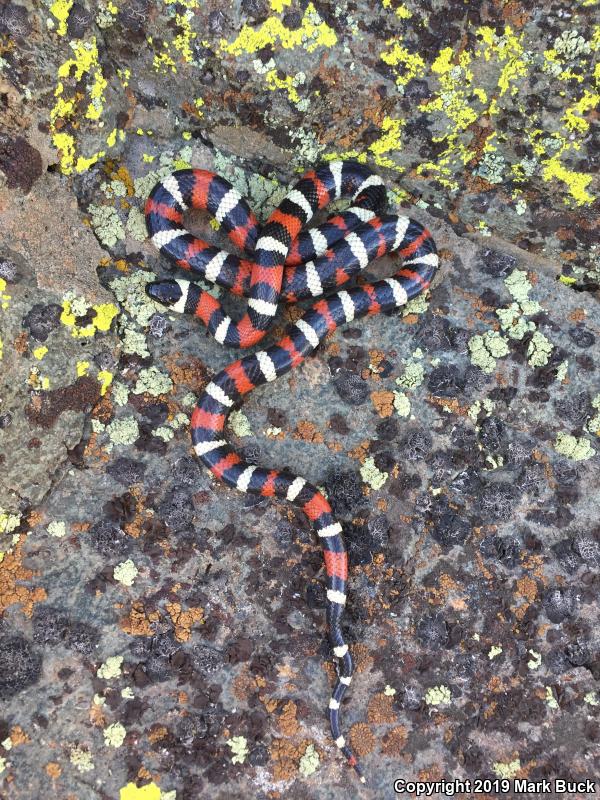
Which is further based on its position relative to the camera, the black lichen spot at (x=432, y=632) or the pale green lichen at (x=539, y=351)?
the pale green lichen at (x=539, y=351)

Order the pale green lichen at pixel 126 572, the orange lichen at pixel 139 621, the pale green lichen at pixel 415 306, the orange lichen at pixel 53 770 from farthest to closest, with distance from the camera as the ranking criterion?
1. the pale green lichen at pixel 415 306
2. the pale green lichen at pixel 126 572
3. the orange lichen at pixel 139 621
4. the orange lichen at pixel 53 770

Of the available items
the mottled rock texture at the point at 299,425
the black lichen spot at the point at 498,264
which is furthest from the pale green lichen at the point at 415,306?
the black lichen spot at the point at 498,264

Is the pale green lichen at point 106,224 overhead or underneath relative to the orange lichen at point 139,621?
overhead

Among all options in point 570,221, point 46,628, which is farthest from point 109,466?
point 570,221

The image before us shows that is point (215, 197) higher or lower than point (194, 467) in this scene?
higher

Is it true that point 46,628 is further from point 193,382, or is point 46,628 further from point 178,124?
point 178,124

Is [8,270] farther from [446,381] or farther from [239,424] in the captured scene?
[446,381]

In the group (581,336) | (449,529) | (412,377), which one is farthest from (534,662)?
(581,336)

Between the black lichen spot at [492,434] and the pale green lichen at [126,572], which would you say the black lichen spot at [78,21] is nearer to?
the pale green lichen at [126,572]
